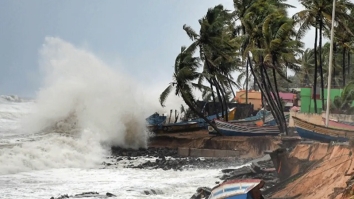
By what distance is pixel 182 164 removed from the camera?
2406 cm

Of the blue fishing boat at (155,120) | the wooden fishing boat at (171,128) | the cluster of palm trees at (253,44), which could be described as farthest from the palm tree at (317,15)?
the blue fishing boat at (155,120)

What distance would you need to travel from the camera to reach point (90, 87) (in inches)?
1522

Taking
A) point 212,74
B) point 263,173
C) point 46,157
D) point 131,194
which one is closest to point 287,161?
point 263,173

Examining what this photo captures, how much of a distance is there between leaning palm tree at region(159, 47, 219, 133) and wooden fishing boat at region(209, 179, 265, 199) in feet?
69.6

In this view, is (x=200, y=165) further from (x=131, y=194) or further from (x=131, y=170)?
(x=131, y=194)

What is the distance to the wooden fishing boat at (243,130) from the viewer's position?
3069 cm

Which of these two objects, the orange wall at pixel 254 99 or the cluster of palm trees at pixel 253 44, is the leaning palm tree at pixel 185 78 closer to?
the cluster of palm trees at pixel 253 44

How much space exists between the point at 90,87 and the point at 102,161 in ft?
43.8

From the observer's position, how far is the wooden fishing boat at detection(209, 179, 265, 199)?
401 inches

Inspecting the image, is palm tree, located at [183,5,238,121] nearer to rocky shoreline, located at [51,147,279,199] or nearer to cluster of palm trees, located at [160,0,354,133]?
cluster of palm trees, located at [160,0,354,133]

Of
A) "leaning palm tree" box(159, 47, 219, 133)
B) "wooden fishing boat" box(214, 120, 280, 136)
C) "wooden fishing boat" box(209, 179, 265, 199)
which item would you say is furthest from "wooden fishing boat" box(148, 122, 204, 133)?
"wooden fishing boat" box(209, 179, 265, 199)

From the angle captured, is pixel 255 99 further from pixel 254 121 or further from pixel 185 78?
pixel 185 78

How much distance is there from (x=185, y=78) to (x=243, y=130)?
488 centimetres

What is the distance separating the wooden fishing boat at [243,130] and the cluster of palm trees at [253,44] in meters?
0.67
